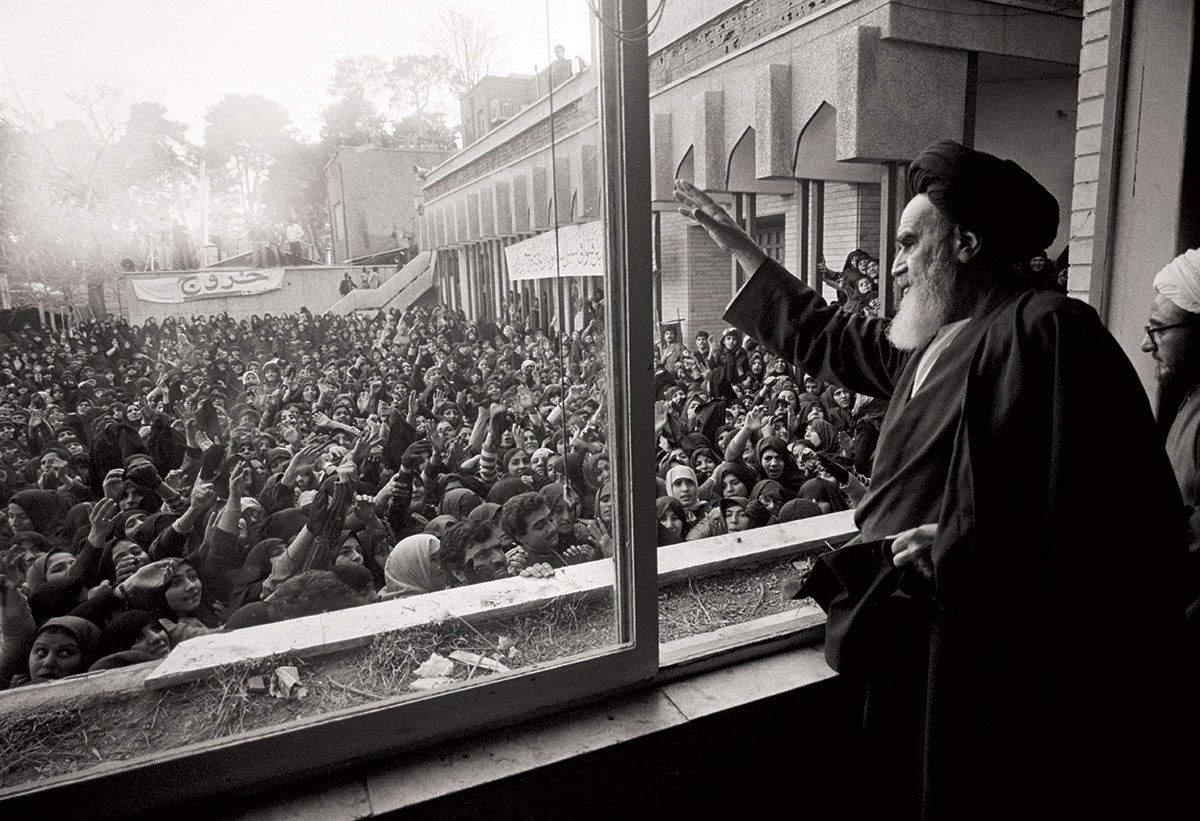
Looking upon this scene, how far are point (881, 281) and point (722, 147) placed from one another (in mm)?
1142

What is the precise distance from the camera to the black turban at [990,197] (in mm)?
1435

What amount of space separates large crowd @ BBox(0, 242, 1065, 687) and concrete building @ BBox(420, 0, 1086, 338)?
1.25 meters

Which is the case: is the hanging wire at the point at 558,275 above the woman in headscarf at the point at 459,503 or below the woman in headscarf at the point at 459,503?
above

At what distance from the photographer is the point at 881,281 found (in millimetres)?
4023

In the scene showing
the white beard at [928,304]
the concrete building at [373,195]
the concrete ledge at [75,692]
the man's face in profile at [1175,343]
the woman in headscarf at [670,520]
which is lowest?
the woman in headscarf at [670,520]

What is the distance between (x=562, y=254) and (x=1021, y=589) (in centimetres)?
120

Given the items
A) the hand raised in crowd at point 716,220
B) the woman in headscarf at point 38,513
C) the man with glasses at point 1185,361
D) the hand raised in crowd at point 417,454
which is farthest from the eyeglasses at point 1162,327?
the woman in headscarf at point 38,513

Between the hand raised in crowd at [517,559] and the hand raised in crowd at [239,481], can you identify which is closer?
the hand raised in crowd at [239,481]

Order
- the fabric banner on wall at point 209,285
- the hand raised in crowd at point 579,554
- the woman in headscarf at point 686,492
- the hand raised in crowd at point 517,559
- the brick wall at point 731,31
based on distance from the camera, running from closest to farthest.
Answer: the fabric banner on wall at point 209,285 < the hand raised in crowd at point 579,554 < the hand raised in crowd at point 517,559 < the woman in headscarf at point 686,492 < the brick wall at point 731,31

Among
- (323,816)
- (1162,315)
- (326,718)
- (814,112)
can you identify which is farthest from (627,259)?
(814,112)

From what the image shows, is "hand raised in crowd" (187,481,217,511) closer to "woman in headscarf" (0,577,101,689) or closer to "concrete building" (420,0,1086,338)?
"woman in headscarf" (0,577,101,689)

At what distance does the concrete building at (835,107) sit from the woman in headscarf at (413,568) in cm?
149

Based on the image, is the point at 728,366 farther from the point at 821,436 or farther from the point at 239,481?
the point at 239,481

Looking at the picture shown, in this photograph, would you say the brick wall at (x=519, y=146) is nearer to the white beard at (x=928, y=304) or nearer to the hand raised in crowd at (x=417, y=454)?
the white beard at (x=928, y=304)
